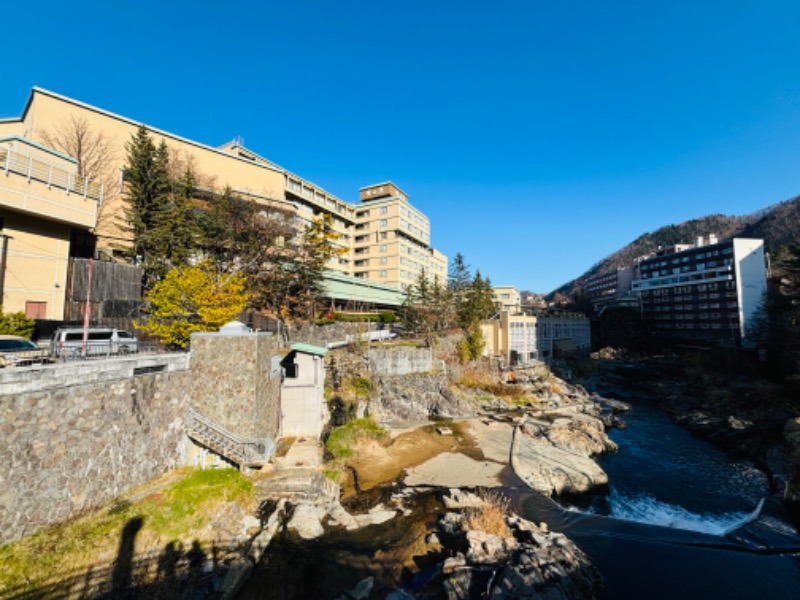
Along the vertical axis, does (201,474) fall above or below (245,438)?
below

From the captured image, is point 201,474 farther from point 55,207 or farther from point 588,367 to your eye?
point 588,367

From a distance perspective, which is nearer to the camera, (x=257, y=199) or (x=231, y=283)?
(x=231, y=283)

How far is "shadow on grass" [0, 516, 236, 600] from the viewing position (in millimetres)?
7778

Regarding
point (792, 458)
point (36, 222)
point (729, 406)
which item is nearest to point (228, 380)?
point (36, 222)

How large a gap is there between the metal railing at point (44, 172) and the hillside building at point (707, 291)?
290 feet

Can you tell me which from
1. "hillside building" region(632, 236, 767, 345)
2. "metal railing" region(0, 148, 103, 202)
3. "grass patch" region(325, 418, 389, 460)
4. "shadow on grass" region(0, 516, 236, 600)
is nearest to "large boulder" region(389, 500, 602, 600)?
"shadow on grass" region(0, 516, 236, 600)

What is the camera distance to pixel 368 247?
61.6 meters

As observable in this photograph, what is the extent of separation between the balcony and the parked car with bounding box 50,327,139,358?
9.23 metres

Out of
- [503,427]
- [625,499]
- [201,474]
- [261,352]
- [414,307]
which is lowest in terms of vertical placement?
[625,499]

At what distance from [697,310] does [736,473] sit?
2521 inches

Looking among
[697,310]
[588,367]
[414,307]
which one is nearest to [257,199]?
[414,307]

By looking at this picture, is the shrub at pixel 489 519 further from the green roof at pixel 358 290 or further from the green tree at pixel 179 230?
the green roof at pixel 358 290

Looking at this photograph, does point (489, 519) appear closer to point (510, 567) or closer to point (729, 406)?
point (510, 567)

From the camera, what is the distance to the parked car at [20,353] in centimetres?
1148
